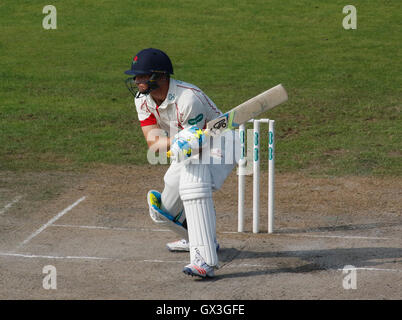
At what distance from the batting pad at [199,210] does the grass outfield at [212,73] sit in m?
4.57

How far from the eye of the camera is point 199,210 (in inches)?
255

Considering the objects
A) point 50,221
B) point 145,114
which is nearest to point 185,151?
point 145,114

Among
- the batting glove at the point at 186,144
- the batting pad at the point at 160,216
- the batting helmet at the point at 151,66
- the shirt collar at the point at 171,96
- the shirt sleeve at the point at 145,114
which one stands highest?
the batting helmet at the point at 151,66

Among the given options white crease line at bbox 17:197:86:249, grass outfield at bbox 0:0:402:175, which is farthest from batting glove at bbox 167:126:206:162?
grass outfield at bbox 0:0:402:175

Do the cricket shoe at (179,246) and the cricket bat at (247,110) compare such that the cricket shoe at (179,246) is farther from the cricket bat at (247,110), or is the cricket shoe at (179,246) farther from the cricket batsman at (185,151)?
the cricket bat at (247,110)

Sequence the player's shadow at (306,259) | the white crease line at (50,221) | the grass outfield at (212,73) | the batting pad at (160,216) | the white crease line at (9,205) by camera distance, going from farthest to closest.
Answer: the grass outfield at (212,73), the white crease line at (9,205), the white crease line at (50,221), the batting pad at (160,216), the player's shadow at (306,259)

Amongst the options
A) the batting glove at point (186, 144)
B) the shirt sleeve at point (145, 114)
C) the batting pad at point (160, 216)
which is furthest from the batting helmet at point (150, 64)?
the batting pad at point (160, 216)

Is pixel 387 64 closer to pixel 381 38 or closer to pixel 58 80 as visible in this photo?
pixel 381 38

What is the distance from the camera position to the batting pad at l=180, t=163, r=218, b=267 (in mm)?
6465

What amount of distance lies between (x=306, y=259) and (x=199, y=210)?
131 centimetres

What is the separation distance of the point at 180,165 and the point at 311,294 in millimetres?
1685

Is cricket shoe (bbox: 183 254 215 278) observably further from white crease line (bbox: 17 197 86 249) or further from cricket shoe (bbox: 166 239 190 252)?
white crease line (bbox: 17 197 86 249)

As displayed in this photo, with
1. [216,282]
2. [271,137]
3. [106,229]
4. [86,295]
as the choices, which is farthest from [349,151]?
[86,295]

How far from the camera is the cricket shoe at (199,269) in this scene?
21.0ft
